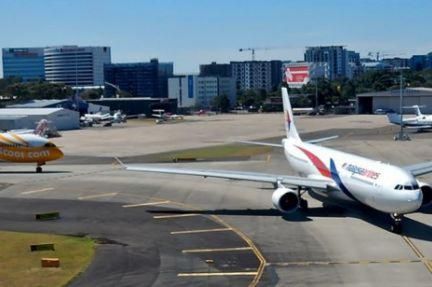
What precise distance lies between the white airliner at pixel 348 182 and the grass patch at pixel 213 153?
33.7 meters

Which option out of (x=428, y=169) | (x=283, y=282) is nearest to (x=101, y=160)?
(x=428, y=169)

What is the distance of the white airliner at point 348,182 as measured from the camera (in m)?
38.0

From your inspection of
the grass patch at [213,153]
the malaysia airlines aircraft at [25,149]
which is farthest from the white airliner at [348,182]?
the grass patch at [213,153]

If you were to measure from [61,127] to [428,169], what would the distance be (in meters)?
124

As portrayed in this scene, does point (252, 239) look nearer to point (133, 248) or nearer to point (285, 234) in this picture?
point (285, 234)

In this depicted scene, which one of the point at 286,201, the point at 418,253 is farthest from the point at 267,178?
the point at 418,253

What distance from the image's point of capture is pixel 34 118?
154125 mm

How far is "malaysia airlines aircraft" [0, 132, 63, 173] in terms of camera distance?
73.1 m

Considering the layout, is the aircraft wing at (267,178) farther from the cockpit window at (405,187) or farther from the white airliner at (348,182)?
the cockpit window at (405,187)

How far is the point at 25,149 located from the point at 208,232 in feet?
124

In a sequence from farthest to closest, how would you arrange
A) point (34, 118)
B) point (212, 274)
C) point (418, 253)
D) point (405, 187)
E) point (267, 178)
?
1. point (34, 118)
2. point (267, 178)
3. point (405, 187)
4. point (418, 253)
5. point (212, 274)

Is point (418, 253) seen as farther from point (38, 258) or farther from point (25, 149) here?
point (25, 149)

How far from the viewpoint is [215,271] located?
31.9 m

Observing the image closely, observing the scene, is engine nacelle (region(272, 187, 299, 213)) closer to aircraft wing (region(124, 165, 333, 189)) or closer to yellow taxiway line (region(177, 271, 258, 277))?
aircraft wing (region(124, 165, 333, 189))
